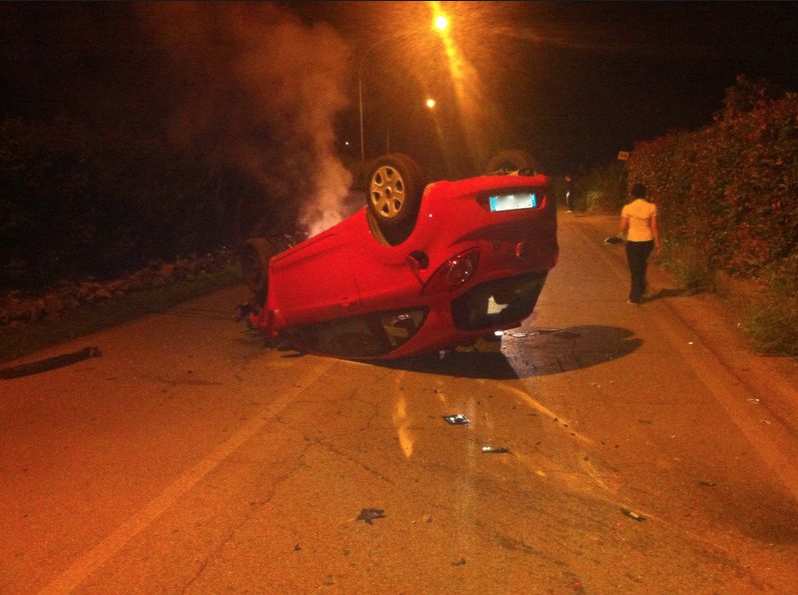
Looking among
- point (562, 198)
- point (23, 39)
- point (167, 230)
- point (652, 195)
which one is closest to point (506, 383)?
point (167, 230)

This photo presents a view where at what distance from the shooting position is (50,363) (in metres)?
7.68

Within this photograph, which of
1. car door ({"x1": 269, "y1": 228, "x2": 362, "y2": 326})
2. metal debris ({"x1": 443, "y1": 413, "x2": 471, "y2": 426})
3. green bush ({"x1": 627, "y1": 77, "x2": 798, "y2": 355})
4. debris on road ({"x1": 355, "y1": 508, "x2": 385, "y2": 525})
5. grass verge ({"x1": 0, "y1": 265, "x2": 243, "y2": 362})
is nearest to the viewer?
debris on road ({"x1": 355, "y1": 508, "x2": 385, "y2": 525})

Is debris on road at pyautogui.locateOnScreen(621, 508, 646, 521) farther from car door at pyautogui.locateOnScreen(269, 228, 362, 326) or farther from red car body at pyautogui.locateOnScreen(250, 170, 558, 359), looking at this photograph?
car door at pyautogui.locateOnScreen(269, 228, 362, 326)

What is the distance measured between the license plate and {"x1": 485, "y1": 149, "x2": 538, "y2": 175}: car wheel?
962 millimetres

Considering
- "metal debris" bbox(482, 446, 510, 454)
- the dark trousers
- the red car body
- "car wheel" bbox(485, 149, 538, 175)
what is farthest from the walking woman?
"metal debris" bbox(482, 446, 510, 454)

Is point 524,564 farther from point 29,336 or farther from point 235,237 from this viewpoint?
point 235,237

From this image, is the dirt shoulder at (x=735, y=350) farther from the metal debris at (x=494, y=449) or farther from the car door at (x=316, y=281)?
the car door at (x=316, y=281)

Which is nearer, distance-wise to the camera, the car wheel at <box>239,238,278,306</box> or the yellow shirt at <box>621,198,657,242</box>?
the car wheel at <box>239,238,278,306</box>

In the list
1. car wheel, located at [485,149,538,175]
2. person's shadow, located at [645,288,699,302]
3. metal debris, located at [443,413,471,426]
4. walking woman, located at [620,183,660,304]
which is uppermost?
car wheel, located at [485,149,538,175]

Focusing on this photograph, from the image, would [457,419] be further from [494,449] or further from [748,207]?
[748,207]

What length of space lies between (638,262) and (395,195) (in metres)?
5.17

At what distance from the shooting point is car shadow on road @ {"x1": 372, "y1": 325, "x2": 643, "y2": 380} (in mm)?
7293

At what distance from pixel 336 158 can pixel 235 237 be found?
125 inches

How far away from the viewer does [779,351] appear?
7.33 meters
